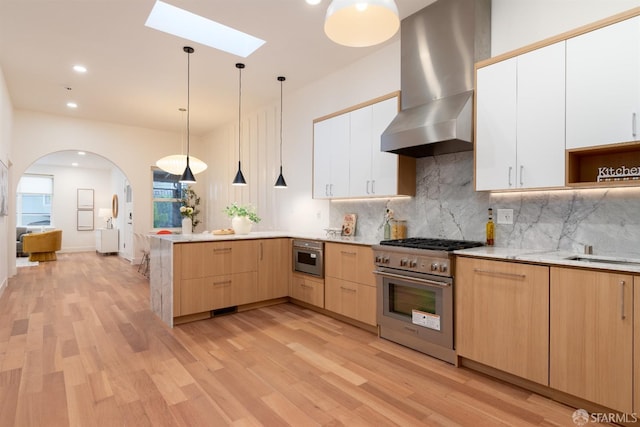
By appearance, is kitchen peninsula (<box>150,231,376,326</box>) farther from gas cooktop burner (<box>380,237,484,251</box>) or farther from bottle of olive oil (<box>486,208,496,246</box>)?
bottle of olive oil (<box>486,208,496,246</box>)

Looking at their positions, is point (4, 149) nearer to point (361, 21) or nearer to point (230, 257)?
point (230, 257)

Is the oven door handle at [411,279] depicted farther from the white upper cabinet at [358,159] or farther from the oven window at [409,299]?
the white upper cabinet at [358,159]

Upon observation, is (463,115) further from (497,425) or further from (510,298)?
(497,425)

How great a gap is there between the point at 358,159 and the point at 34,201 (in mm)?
11718

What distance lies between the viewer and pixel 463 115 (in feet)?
8.97

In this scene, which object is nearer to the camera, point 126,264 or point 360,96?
point 360,96

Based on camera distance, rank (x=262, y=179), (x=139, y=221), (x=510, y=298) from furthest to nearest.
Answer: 1. (x=139, y=221)
2. (x=262, y=179)
3. (x=510, y=298)

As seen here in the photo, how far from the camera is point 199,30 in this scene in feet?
12.5

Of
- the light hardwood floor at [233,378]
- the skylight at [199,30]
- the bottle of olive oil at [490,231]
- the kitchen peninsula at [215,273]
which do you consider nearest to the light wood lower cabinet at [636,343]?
the light hardwood floor at [233,378]

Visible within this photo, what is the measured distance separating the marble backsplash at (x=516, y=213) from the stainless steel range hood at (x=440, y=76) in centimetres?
30

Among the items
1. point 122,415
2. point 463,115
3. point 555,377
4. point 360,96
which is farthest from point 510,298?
point 360,96

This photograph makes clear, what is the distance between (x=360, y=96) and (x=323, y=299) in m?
2.53

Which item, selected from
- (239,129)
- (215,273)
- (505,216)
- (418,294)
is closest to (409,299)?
(418,294)

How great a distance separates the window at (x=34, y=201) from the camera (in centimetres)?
1048
